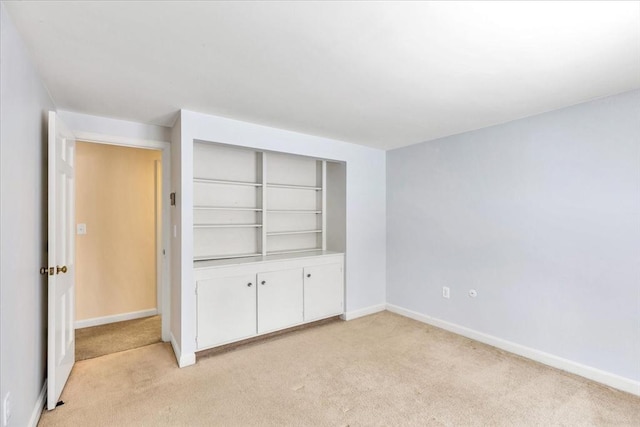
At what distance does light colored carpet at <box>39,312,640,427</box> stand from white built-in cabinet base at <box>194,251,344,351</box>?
0.23 metres

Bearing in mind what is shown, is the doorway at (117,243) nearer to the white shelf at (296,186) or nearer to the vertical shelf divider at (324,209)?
the white shelf at (296,186)

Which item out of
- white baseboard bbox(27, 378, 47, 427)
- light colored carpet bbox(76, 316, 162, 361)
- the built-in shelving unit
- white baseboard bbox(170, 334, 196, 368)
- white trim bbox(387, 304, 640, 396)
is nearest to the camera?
white baseboard bbox(27, 378, 47, 427)

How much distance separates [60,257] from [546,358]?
3875 mm

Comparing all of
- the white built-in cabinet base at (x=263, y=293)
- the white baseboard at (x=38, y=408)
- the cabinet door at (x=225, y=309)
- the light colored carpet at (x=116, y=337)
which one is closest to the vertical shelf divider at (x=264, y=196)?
the white built-in cabinet base at (x=263, y=293)

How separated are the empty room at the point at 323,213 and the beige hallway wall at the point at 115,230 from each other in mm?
25

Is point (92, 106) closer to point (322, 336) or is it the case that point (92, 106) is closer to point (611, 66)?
point (322, 336)

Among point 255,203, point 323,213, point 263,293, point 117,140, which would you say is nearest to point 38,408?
point 263,293

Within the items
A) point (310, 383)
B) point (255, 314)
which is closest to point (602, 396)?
point (310, 383)

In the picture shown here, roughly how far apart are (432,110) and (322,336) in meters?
2.44

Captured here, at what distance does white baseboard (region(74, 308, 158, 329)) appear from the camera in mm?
3491

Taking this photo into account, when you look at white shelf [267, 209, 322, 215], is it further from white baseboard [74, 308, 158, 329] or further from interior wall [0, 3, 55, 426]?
white baseboard [74, 308, 158, 329]

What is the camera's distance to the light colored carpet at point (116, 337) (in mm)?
2896

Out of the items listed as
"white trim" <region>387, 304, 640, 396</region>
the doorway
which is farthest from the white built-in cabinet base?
"white trim" <region>387, 304, 640, 396</region>

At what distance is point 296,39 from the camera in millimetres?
1573
